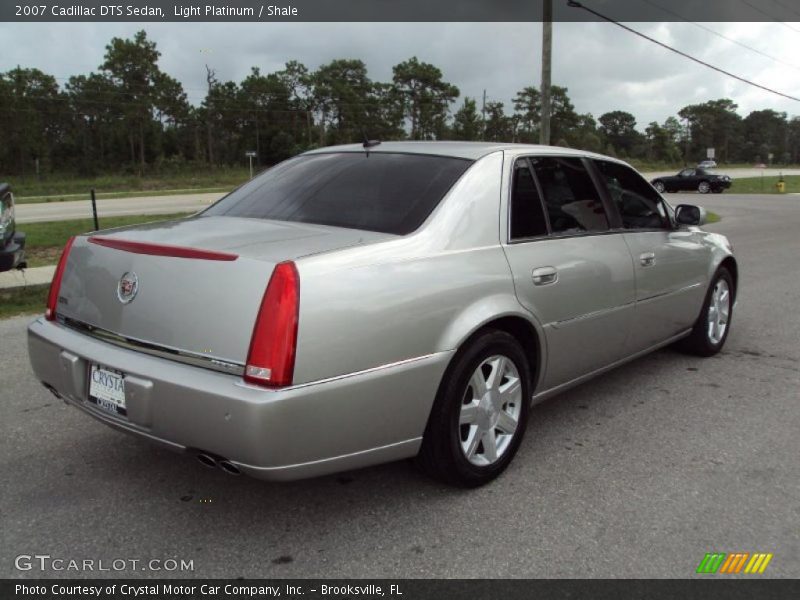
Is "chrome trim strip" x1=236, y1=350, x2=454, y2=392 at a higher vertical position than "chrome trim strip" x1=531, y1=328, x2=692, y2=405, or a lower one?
higher

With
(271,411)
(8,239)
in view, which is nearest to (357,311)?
(271,411)

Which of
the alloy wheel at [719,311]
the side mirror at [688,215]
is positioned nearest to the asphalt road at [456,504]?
the alloy wheel at [719,311]

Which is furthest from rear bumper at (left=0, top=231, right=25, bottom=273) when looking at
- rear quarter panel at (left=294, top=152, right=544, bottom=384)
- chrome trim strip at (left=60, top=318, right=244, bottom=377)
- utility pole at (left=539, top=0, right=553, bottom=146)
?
utility pole at (left=539, top=0, right=553, bottom=146)

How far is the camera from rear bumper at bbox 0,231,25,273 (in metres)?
6.58

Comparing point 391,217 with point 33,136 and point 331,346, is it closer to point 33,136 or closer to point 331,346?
point 331,346

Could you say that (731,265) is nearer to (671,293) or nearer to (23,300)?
(671,293)

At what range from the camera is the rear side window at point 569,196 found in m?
3.63

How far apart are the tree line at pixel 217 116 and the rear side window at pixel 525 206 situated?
56389 mm

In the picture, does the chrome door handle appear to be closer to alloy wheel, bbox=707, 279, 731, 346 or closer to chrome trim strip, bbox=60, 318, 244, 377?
chrome trim strip, bbox=60, 318, 244, 377

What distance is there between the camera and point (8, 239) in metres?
6.82

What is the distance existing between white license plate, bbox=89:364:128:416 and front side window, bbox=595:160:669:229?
2987mm

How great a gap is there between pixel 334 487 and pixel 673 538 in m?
1.46

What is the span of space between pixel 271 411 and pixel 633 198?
3040mm

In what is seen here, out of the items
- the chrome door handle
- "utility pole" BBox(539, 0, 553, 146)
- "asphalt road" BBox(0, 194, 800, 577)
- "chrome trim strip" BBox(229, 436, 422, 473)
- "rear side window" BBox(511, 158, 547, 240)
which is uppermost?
"utility pole" BBox(539, 0, 553, 146)
